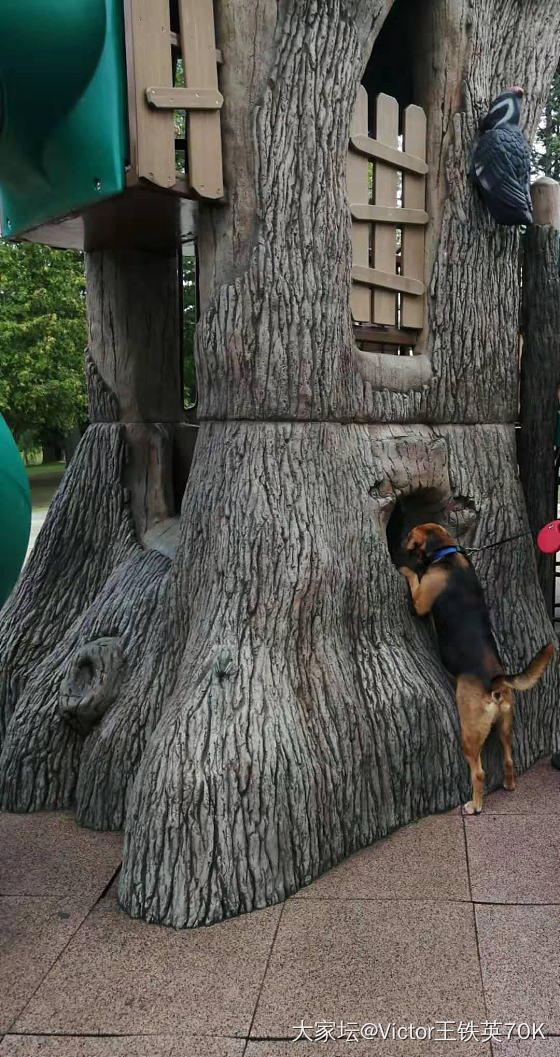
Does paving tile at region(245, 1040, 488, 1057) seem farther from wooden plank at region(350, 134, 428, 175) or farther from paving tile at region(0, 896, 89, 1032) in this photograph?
wooden plank at region(350, 134, 428, 175)

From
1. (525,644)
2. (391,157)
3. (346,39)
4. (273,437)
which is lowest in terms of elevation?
(525,644)

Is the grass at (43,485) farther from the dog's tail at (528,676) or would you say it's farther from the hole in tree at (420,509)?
the dog's tail at (528,676)

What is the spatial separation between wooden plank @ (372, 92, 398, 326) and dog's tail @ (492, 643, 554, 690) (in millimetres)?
1990

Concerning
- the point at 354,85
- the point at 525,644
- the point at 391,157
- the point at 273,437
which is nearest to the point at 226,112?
the point at 354,85

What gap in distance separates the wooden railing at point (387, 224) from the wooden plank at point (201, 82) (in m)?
0.82

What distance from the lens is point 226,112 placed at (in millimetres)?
4406

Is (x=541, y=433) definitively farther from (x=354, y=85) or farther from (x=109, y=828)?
(x=109, y=828)

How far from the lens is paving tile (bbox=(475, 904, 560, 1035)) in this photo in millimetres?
3191

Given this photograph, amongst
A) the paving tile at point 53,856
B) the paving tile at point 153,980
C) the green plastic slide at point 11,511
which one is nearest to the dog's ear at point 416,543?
the paving tile at point 153,980

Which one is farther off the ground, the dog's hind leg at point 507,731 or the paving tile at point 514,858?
the dog's hind leg at point 507,731

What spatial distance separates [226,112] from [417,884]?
3.68m

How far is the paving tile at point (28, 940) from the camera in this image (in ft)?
11.0

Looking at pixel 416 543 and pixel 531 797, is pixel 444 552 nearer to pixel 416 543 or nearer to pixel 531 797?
pixel 416 543

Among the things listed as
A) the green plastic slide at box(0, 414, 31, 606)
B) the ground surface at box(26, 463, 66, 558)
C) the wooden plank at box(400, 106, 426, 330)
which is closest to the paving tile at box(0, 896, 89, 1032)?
the green plastic slide at box(0, 414, 31, 606)
